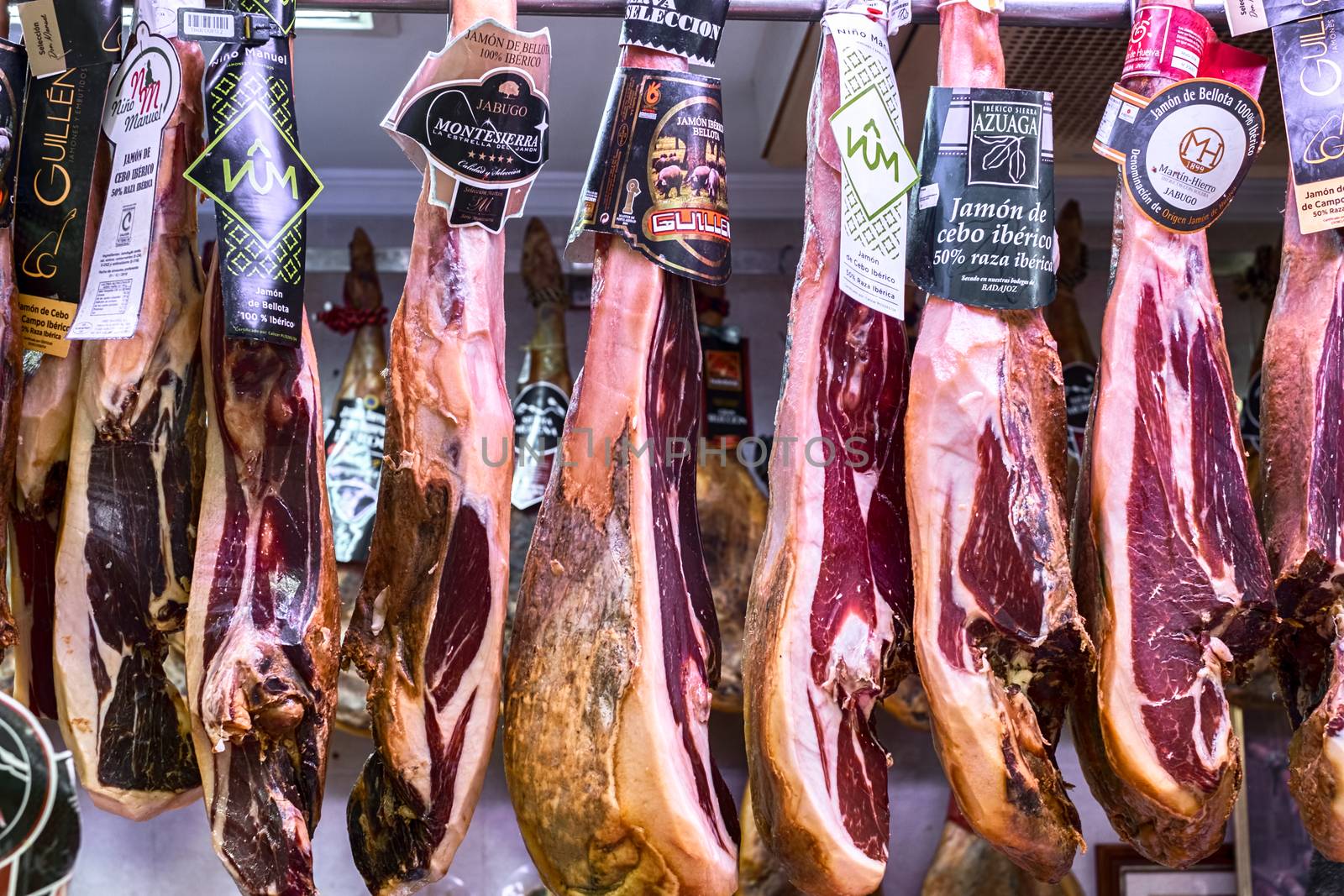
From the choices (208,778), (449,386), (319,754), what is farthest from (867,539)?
(208,778)

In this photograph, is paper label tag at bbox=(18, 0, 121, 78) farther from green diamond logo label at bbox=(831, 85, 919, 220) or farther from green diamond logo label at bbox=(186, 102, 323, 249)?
green diamond logo label at bbox=(831, 85, 919, 220)

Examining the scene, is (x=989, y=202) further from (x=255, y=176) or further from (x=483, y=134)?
(x=255, y=176)

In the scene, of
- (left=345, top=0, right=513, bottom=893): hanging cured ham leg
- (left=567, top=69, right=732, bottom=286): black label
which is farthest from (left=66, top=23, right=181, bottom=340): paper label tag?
(left=567, top=69, right=732, bottom=286): black label

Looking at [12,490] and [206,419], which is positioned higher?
[206,419]

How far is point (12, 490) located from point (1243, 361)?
3.20m

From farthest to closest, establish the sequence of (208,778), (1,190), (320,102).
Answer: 1. (320,102)
2. (1,190)
3. (208,778)

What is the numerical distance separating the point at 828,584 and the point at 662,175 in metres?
0.61

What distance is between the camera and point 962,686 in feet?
5.16

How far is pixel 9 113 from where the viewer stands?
1.70 meters

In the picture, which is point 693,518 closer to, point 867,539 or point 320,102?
point 867,539

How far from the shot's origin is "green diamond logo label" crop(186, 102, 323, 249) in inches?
63.2

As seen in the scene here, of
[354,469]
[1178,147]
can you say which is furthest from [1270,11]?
[354,469]

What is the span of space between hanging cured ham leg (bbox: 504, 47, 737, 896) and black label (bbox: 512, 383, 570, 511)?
4.17 feet

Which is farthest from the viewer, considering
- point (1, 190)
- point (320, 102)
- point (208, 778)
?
point (320, 102)
